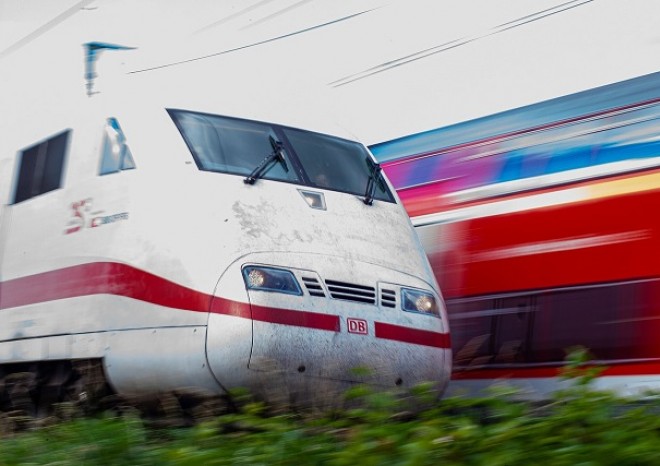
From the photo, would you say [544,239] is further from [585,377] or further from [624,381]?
[585,377]

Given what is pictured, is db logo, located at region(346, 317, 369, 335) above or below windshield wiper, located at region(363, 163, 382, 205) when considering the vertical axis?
below

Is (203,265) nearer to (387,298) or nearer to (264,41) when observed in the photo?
(387,298)

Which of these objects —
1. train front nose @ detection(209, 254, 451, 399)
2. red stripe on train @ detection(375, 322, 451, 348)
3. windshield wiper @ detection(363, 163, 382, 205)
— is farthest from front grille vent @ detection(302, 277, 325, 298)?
windshield wiper @ detection(363, 163, 382, 205)

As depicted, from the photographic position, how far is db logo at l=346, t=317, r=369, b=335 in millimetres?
5953

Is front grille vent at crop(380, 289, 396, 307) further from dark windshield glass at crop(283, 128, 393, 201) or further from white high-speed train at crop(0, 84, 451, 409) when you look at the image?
dark windshield glass at crop(283, 128, 393, 201)

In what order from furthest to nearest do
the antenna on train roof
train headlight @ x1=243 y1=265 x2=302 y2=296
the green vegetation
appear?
1. the antenna on train roof
2. train headlight @ x1=243 y1=265 x2=302 y2=296
3. the green vegetation

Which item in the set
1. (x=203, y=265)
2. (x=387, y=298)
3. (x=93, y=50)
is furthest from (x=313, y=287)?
(x=93, y=50)

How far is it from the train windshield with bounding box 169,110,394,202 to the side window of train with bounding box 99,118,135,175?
13.9 inches

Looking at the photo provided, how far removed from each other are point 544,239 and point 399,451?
3.66 m

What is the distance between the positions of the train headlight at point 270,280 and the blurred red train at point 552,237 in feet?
6.44

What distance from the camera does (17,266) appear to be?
709 centimetres

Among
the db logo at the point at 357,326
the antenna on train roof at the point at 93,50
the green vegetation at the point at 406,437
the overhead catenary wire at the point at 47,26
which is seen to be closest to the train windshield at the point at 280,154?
the db logo at the point at 357,326

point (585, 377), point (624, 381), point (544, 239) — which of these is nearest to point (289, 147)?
point (544, 239)

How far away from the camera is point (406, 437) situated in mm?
3994
